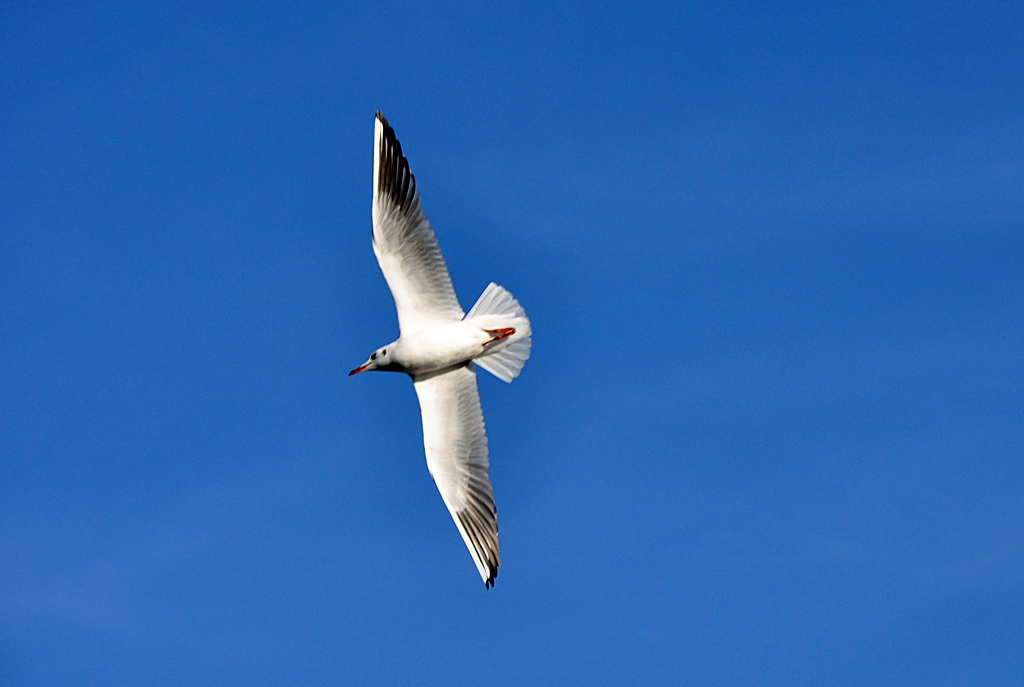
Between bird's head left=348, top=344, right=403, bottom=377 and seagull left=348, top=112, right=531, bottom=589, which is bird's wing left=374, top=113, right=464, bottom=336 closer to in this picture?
seagull left=348, top=112, right=531, bottom=589

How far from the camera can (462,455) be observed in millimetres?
13516

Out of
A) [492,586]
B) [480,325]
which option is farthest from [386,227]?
[492,586]

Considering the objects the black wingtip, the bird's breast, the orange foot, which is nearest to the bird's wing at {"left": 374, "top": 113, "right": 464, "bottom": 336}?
the black wingtip

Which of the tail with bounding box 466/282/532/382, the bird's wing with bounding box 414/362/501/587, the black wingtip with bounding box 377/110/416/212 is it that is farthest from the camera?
the tail with bounding box 466/282/532/382

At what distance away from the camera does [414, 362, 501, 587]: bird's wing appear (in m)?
13.2

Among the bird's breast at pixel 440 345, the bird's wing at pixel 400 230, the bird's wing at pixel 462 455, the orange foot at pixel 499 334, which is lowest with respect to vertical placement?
the bird's wing at pixel 462 455

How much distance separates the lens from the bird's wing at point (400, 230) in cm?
1308

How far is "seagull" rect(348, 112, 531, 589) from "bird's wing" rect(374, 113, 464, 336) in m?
0.01

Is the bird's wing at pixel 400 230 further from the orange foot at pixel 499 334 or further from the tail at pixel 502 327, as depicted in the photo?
the orange foot at pixel 499 334

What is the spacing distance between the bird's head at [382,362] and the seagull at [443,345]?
1 cm

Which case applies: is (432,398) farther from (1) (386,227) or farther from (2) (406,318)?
(1) (386,227)

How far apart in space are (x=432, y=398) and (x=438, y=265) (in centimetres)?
158

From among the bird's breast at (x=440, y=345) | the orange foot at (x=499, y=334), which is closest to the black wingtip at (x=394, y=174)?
the bird's breast at (x=440, y=345)

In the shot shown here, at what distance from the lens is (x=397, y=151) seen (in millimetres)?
13148
